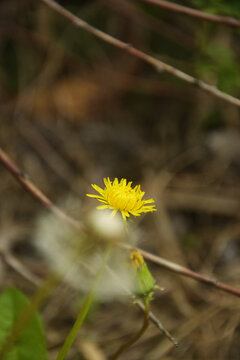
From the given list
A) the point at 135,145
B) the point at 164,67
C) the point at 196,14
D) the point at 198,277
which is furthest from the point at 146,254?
the point at 135,145

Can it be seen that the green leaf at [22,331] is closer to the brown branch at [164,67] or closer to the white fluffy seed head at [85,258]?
the white fluffy seed head at [85,258]

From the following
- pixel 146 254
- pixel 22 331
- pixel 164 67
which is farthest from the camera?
pixel 164 67

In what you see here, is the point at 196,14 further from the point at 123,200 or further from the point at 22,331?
the point at 22,331

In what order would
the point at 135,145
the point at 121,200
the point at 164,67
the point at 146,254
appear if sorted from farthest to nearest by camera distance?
the point at 135,145 < the point at 164,67 < the point at 146,254 < the point at 121,200

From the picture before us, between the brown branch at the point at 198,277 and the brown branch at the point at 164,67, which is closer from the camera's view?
the brown branch at the point at 198,277

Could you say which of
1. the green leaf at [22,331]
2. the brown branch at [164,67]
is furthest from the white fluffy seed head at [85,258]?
the brown branch at [164,67]

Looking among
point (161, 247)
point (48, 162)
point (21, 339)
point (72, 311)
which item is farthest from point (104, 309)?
point (48, 162)

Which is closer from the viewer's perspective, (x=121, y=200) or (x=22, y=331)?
(x=121, y=200)

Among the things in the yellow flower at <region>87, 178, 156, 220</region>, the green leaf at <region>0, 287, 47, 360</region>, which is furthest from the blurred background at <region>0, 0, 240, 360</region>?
the yellow flower at <region>87, 178, 156, 220</region>
